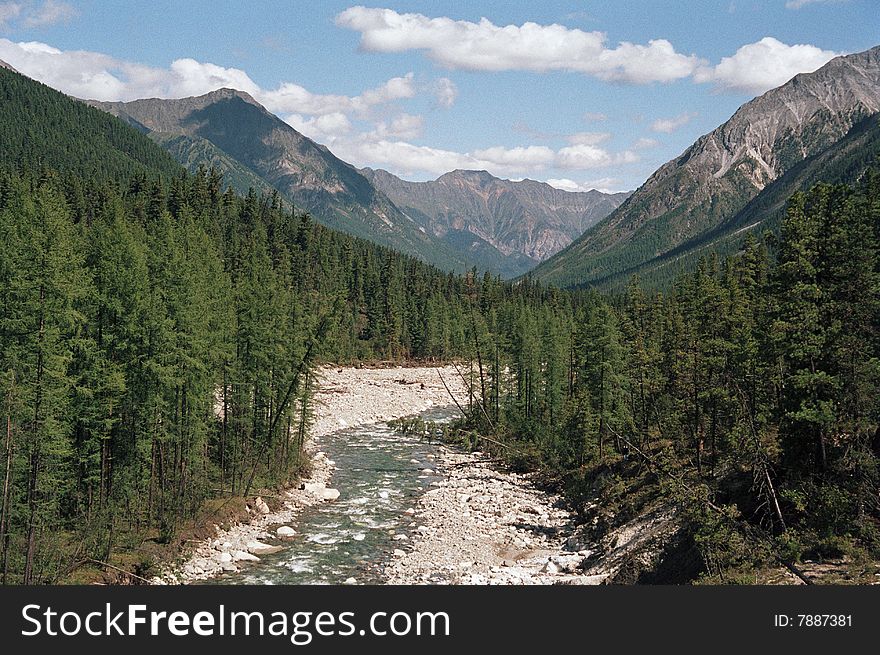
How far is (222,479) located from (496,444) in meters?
26.4

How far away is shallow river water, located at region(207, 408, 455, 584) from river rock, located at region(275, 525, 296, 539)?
1.17 feet

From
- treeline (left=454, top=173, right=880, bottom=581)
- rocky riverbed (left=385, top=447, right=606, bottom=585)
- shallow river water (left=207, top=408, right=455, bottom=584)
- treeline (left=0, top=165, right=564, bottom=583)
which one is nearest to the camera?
treeline (left=454, top=173, right=880, bottom=581)

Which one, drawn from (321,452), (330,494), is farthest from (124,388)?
(321,452)

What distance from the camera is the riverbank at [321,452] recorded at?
31.1 metres

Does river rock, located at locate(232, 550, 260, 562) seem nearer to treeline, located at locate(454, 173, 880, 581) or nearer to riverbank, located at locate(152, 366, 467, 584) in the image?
riverbank, located at locate(152, 366, 467, 584)

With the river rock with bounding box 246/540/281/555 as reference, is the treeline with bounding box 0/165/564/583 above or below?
above

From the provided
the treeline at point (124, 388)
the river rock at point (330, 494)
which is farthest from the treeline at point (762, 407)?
the treeline at point (124, 388)

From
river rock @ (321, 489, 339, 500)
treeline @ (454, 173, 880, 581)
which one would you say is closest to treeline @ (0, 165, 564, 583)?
river rock @ (321, 489, 339, 500)

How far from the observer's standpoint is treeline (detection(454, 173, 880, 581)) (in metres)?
22.1

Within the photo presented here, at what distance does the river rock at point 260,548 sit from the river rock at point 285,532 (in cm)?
163

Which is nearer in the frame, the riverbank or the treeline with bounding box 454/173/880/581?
the treeline with bounding box 454/173/880/581

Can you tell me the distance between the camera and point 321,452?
56.9 meters

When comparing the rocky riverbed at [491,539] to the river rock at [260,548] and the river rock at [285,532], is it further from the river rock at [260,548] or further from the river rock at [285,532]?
the river rock at [285,532]

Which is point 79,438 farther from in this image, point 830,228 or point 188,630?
point 830,228
